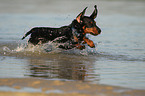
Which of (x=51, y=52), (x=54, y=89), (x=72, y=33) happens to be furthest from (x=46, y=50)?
(x=54, y=89)

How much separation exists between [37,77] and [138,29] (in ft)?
32.4

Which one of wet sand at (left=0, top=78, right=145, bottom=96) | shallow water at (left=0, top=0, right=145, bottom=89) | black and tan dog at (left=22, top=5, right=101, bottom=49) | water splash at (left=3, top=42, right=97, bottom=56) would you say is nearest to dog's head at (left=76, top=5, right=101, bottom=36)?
black and tan dog at (left=22, top=5, right=101, bottom=49)

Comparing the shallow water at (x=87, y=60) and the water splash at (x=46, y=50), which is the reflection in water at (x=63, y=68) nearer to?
the shallow water at (x=87, y=60)

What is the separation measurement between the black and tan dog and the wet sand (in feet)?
9.97

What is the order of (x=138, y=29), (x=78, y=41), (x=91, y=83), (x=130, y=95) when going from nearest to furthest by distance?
1. (x=130, y=95)
2. (x=91, y=83)
3. (x=78, y=41)
4. (x=138, y=29)

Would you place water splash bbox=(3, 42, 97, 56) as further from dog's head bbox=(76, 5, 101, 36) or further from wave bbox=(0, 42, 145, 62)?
dog's head bbox=(76, 5, 101, 36)

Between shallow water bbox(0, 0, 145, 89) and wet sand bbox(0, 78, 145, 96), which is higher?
shallow water bbox(0, 0, 145, 89)

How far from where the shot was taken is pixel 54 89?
16.7 ft

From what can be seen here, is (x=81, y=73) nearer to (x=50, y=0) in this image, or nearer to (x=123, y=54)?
(x=123, y=54)

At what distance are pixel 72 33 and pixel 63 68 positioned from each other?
195 cm

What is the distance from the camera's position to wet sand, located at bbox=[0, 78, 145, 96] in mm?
4879

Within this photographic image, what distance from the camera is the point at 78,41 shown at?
857cm

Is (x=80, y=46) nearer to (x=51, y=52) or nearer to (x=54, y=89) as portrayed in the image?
(x=51, y=52)

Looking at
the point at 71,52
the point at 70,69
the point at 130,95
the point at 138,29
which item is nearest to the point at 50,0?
the point at 138,29
